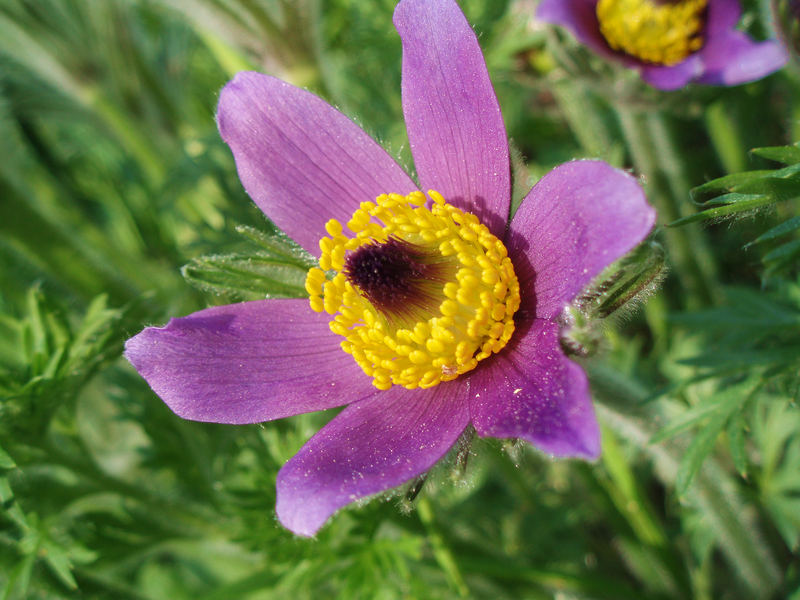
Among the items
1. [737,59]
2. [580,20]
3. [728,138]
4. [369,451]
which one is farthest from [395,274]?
[728,138]

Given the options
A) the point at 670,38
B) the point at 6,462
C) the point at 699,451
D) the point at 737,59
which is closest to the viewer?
the point at 6,462

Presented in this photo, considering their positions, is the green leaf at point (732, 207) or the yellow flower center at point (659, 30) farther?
the yellow flower center at point (659, 30)

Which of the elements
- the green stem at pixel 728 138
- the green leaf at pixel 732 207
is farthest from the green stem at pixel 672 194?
the green leaf at pixel 732 207

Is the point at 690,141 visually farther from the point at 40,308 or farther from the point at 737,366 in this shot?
the point at 40,308

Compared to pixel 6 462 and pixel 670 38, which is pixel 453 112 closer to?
pixel 670 38

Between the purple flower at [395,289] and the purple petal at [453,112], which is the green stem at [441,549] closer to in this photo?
the purple flower at [395,289]

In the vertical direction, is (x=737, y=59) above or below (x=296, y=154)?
below

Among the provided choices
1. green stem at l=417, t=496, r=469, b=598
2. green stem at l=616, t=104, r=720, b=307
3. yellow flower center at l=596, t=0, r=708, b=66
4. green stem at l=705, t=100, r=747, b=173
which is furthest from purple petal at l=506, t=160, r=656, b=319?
green stem at l=705, t=100, r=747, b=173

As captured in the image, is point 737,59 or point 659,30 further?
point 659,30
